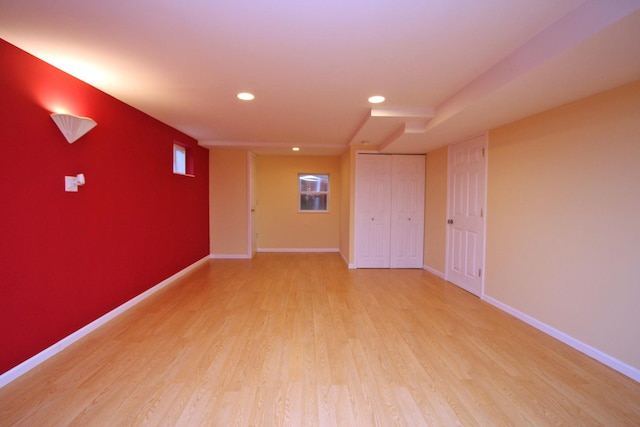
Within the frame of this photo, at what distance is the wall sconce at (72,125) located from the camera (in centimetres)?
237

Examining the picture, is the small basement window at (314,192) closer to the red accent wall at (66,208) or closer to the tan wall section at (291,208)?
the tan wall section at (291,208)

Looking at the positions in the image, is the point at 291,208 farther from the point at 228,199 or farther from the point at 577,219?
the point at 577,219

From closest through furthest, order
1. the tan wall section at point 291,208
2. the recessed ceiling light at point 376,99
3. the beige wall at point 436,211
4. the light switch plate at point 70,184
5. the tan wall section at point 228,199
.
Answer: the light switch plate at point 70,184
the recessed ceiling light at point 376,99
the beige wall at point 436,211
the tan wall section at point 228,199
the tan wall section at point 291,208

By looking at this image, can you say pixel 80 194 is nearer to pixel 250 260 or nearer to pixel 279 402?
pixel 279 402

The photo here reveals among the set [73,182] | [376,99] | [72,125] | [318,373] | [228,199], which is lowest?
[318,373]

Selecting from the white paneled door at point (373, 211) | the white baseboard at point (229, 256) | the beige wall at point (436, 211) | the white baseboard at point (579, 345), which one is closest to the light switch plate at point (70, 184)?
the white baseboard at point (229, 256)

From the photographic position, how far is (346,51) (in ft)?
6.93

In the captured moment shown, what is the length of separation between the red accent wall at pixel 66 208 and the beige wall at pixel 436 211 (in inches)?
164

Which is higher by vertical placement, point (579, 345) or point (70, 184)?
point (70, 184)

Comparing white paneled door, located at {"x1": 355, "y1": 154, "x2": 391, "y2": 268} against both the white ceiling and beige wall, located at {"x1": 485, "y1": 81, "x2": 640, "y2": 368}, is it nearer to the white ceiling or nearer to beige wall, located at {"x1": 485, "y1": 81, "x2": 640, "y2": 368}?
the white ceiling

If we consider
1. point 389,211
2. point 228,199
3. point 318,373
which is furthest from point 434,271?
point 228,199

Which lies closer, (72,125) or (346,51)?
(346,51)

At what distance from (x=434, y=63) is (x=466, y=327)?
2.42 metres

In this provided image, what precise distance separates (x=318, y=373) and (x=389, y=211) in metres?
3.71
